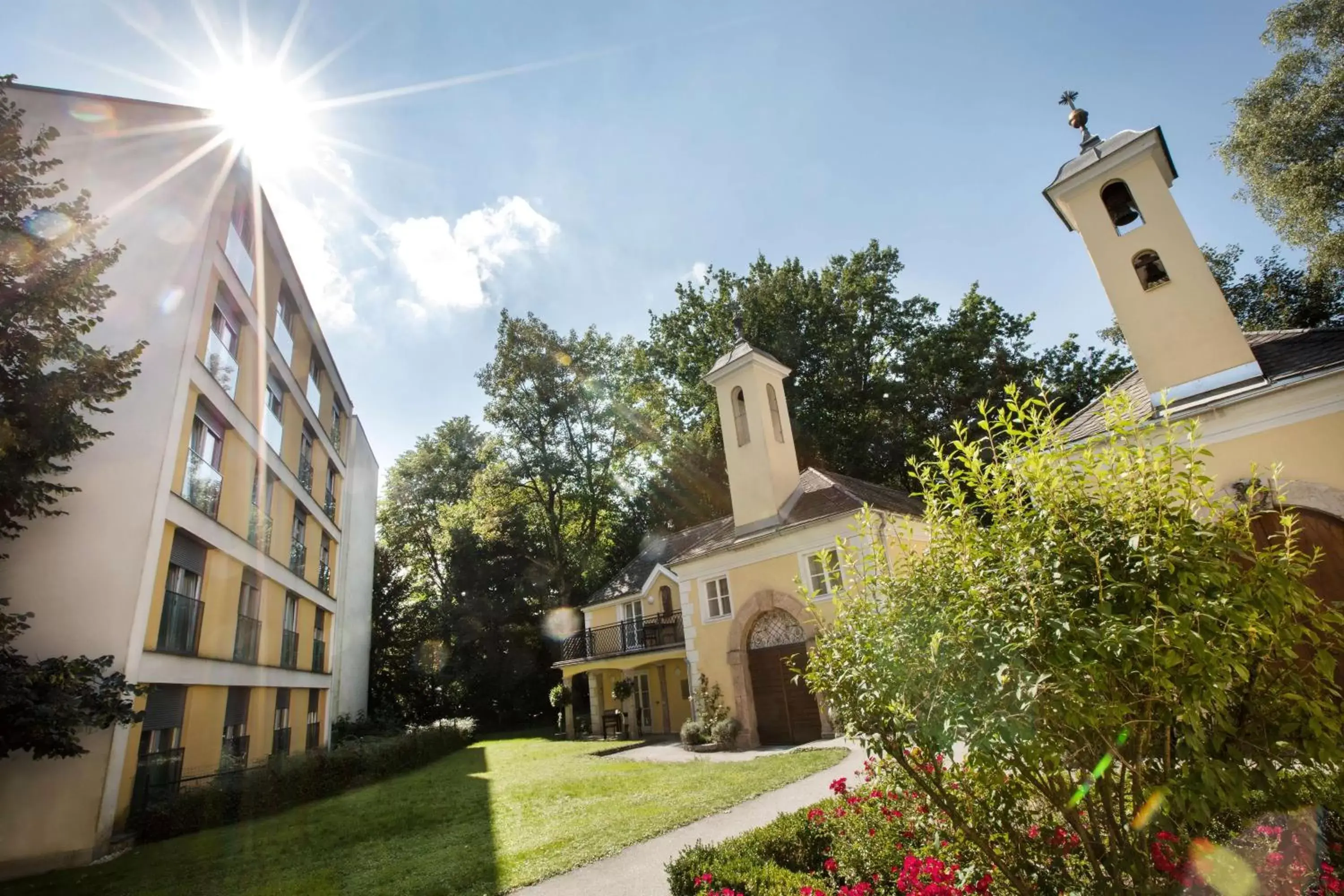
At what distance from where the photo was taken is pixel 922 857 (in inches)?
184

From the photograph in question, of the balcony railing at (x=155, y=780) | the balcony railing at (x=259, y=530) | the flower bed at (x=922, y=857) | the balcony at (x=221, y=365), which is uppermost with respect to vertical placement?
the balcony at (x=221, y=365)

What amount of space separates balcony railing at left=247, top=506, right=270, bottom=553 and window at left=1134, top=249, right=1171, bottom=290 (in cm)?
2005

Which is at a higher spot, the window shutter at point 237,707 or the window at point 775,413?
the window at point 775,413

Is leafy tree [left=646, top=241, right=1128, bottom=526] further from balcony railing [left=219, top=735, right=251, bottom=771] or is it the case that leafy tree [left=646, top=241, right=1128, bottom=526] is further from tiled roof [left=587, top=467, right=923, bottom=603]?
balcony railing [left=219, top=735, right=251, bottom=771]

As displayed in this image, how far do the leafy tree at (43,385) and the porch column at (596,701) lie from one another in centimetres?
1773

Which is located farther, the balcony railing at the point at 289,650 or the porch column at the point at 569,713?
the porch column at the point at 569,713

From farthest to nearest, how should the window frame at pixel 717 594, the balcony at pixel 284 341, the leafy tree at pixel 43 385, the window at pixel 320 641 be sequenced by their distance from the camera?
the window at pixel 320 641 → the balcony at pixel 284 341 → the window frame at pixel 717 594 → the leafy tree at pixel 43 385

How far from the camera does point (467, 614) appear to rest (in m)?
34.6

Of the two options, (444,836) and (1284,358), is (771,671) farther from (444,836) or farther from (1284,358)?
(1284,358)

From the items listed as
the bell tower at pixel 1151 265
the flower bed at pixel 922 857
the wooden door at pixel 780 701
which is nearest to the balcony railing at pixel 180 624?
the flower bed at pixel 922 857

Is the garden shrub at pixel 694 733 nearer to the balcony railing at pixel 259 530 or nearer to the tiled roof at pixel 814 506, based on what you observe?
the tiled roof at pixel 814 506

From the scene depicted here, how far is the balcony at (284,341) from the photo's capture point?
18047mm

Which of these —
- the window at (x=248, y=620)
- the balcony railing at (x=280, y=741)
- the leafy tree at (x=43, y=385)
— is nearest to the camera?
the leafy tree at (x=43, y=385)

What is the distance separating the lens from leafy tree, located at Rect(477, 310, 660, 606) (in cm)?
3322
